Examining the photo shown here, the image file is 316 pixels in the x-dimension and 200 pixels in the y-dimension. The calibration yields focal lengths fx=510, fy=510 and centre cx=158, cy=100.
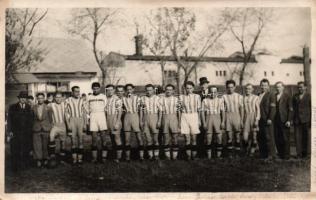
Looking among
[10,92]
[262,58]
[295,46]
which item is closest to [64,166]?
[10,92]

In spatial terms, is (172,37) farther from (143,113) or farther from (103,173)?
(103,173)

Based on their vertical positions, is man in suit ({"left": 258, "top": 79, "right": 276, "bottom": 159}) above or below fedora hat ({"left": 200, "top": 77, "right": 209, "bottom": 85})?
below

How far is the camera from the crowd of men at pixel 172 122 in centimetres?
499

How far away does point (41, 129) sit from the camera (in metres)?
4.98

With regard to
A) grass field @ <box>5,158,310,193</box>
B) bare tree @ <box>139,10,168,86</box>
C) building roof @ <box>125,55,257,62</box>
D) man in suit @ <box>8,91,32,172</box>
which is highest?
bare tree @ <box>139,10,168,86</box>

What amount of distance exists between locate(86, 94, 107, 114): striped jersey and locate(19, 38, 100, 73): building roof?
26 centimetres

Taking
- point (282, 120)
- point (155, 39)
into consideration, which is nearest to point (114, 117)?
point (155, 39)

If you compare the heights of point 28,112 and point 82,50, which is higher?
point 82,50

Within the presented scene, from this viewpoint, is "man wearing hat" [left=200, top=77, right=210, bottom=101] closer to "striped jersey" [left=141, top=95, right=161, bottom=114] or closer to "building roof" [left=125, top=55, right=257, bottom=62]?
"building roof" [left=125, top=55, right=257, bottom=62]

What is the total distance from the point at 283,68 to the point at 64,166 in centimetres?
234

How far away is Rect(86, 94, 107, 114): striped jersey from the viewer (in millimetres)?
4996

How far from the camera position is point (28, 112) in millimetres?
4980

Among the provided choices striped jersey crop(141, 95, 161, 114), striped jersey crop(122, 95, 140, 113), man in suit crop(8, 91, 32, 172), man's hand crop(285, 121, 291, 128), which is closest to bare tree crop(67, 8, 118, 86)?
striped jersey crop(122, 95, 140, 113)

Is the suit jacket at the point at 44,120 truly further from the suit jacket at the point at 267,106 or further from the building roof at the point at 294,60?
the building roof at the point at 294,60
